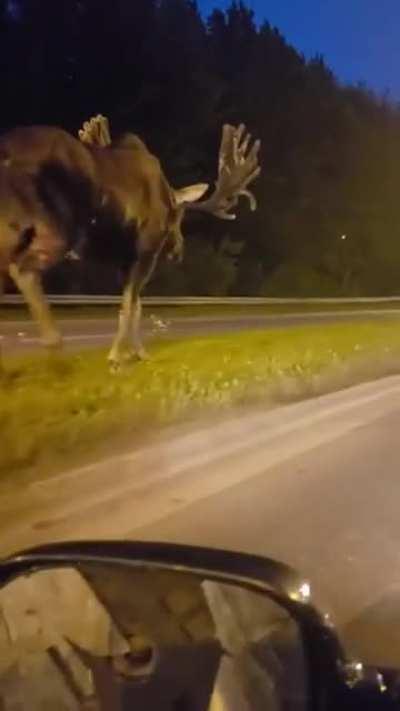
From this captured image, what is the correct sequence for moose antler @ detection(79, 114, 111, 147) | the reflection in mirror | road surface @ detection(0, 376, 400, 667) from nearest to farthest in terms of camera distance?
the reflection in mirror, road surface @ detection(0, 376, 400, 667), moose antler @ detection(79, 114, 111, 147)

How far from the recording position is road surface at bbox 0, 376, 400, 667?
30.7ft

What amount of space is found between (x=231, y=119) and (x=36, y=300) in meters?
29.1

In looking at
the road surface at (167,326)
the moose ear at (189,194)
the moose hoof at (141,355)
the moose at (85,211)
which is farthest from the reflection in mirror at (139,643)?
the moose ear at (189,194)

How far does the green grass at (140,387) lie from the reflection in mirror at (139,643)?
30.4 feet

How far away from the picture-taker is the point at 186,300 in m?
37.4

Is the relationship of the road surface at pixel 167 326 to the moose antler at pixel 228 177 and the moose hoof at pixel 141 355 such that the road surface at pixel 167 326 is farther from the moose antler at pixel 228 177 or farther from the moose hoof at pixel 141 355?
the moose antler at pixel 228 177

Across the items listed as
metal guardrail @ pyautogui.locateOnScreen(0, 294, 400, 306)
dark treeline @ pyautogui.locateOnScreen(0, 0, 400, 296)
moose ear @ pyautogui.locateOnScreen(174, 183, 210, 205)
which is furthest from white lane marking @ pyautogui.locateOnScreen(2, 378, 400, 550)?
dark treeline @ pyautogui.locateOnScreen(0, 0, 400, 296)

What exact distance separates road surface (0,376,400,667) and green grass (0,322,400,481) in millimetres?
682

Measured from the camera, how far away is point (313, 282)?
54000mm

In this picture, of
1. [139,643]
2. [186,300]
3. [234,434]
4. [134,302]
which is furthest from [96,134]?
[139,643]

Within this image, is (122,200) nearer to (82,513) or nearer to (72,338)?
(72,338)

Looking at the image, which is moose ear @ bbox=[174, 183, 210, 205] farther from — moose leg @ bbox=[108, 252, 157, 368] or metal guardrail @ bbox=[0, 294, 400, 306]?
metal guardrail @ bbox=[0, 294, 400, 306]

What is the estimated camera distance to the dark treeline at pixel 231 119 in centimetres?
3641

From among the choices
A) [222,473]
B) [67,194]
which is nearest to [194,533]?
[222,473]
